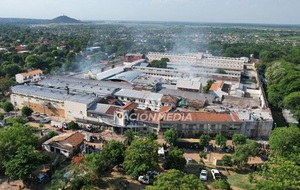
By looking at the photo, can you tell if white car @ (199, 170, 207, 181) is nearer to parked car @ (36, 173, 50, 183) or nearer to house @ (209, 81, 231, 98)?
parked car @ (36, 173, 50, 183)

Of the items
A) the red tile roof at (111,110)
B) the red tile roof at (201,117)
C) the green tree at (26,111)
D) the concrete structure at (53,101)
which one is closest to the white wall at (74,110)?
the concrete structure at (53,101)

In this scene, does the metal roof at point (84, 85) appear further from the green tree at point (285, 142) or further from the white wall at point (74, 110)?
the green tree at point (285, 142)

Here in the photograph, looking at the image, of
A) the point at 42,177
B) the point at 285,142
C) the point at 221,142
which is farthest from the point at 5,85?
the point at 285,142

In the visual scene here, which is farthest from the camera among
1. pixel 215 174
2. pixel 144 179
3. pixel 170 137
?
pixel 170 137

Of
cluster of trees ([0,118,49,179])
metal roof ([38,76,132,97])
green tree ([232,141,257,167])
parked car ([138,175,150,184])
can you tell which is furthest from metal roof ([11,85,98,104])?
green tree ([232,141,257,167])

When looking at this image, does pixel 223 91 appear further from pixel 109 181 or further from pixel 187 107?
pixel 109 181

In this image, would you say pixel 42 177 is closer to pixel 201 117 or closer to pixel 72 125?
pixel 72 125
